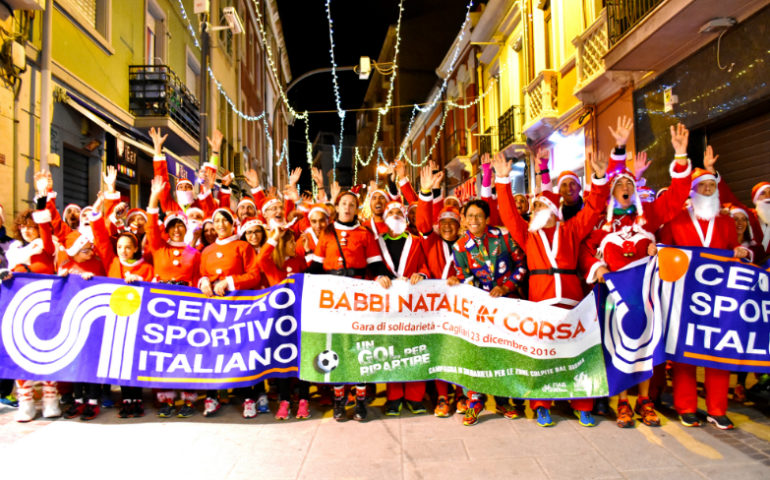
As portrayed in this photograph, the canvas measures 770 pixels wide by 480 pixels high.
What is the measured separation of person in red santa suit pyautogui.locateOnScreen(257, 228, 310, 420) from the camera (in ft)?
15.6

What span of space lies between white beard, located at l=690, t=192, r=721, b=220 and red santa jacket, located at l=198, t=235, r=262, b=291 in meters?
3.99

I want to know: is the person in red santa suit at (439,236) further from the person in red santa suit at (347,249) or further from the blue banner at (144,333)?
the blue banner at (144,333)

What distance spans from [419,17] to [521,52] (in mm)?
16853

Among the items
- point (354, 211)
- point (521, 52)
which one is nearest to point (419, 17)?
point (521, 52)

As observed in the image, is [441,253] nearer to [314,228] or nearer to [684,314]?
[314,228]

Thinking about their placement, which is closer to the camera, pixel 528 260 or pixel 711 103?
pixel 528 260

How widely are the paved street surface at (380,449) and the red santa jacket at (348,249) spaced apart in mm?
1389

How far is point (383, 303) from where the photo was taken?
4738mm

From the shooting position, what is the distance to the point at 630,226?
468cm

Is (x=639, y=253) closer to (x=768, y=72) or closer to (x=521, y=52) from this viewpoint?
(x=768, y=72)

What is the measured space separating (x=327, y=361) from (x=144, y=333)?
1.62 meters

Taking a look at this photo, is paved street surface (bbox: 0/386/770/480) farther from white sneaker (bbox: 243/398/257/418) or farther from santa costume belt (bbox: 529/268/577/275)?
santa costume belt (bbox: 529/268/577/275)

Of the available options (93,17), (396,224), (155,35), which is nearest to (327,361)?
(396,224)

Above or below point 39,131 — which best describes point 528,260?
below
